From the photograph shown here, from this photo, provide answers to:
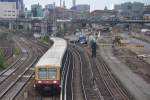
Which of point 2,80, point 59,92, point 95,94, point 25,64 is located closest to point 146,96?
point 95,94

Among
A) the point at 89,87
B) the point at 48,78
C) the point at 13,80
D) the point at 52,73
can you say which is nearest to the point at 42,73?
the point at 48,78

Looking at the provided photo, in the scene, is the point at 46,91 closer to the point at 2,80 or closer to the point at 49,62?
the point at 49,62

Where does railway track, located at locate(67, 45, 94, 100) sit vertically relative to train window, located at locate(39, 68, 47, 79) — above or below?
below

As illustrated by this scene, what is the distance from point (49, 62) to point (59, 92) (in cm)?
221

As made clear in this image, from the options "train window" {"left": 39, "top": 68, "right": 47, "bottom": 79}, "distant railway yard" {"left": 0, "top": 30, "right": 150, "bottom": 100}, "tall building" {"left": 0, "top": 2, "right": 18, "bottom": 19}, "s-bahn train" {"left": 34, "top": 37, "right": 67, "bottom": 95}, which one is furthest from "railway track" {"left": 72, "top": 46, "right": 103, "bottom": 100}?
"tall building" {"left": 0, "top": 2, "right": 18, "bottom": 19}

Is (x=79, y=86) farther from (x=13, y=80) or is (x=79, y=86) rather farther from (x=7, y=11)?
(x=7, y=11)

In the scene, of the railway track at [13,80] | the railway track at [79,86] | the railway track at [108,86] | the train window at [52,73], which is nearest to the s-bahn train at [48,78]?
the train window at [52,73]

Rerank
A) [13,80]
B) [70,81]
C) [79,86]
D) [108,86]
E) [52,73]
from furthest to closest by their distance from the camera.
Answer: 1. [13,80]
2. [70,81]
3. [108,86]
4. [79,86]
5. [52,73]

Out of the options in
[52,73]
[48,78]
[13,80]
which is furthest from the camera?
[13,80]

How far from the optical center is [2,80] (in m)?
36.6

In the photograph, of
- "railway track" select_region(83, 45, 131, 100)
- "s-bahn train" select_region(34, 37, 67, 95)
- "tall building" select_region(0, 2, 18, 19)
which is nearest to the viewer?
"s-bahn train" select_region(34, 37, 67, 95)

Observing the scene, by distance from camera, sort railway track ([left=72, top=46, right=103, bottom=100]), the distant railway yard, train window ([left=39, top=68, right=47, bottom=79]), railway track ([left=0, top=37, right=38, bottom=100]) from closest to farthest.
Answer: train window ([left=39, top=68, right=47, bottom=79])
the distant railway yard
railway track ([left=72, top=46, right=103, bottom=100])
railway track ([left=0, top=37, right=38, bottom=100])

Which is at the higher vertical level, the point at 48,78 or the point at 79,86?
the point at 48,78

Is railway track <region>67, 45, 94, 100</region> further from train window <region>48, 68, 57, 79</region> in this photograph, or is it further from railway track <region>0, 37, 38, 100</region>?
railway track <region>0, 37, 38, 100</region>
